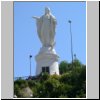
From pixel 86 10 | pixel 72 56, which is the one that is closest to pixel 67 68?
pixel 72 56

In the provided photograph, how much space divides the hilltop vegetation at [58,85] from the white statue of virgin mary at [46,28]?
2405 millimetres

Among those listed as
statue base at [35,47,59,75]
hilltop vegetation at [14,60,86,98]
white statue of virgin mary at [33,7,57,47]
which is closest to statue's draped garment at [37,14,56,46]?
white statue of virgin mary at [33,7,57,47]

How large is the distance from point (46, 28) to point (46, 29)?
5 centimetres

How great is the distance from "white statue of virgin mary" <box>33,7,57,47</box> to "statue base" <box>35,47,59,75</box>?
466 mm

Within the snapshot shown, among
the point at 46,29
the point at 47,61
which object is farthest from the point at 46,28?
the point at 47,61

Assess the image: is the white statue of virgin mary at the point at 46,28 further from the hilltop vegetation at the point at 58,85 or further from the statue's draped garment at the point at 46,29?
the hilltop vegetation at the point at 58,85

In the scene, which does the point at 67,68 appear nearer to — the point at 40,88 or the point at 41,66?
the point at 41,66

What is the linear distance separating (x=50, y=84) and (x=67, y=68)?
6.93ft

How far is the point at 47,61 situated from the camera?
782 inches

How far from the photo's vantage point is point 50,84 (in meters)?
17.1

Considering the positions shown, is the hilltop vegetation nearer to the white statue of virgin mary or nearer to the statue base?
the statue base

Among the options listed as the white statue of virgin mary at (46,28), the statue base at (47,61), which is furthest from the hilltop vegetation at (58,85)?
the white statue of virgin mary at (46,28)

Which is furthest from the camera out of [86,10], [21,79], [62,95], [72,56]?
[72,56]

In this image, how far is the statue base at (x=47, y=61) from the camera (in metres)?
19.7
